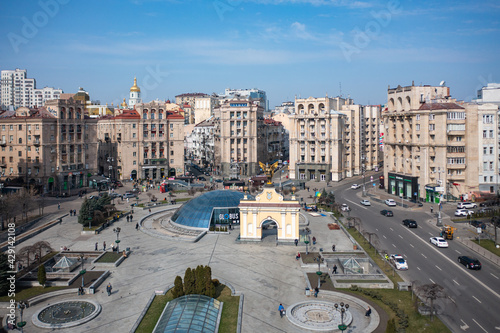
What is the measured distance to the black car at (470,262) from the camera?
141 feet

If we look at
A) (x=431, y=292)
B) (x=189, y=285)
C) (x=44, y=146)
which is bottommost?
(x=189, y=285)

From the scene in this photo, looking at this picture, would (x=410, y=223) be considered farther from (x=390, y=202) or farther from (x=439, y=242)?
(x=390, y=202)

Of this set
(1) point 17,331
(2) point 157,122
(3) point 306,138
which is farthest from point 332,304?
(2) point 157,122

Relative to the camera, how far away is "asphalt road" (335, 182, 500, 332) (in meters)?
32.4

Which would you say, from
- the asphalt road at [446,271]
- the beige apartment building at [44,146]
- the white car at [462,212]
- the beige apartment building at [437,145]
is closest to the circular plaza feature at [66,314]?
the asphalt road at [446,271]

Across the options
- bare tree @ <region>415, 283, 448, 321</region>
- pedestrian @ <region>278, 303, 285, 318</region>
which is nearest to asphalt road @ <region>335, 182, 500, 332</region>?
bare tree @ <region>415, 283, 448, 321</region>

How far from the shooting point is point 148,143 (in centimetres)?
10431

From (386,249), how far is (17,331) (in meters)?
37.0

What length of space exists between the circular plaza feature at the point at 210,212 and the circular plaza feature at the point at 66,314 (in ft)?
77.7

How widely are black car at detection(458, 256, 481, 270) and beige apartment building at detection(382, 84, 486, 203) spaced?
30910 mm

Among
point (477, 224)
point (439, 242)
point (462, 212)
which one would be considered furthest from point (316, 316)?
point (462, 212)

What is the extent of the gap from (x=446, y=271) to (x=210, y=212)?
29.1 meters

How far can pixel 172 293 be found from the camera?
113 ft

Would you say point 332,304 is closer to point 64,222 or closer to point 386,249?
point 386,249
